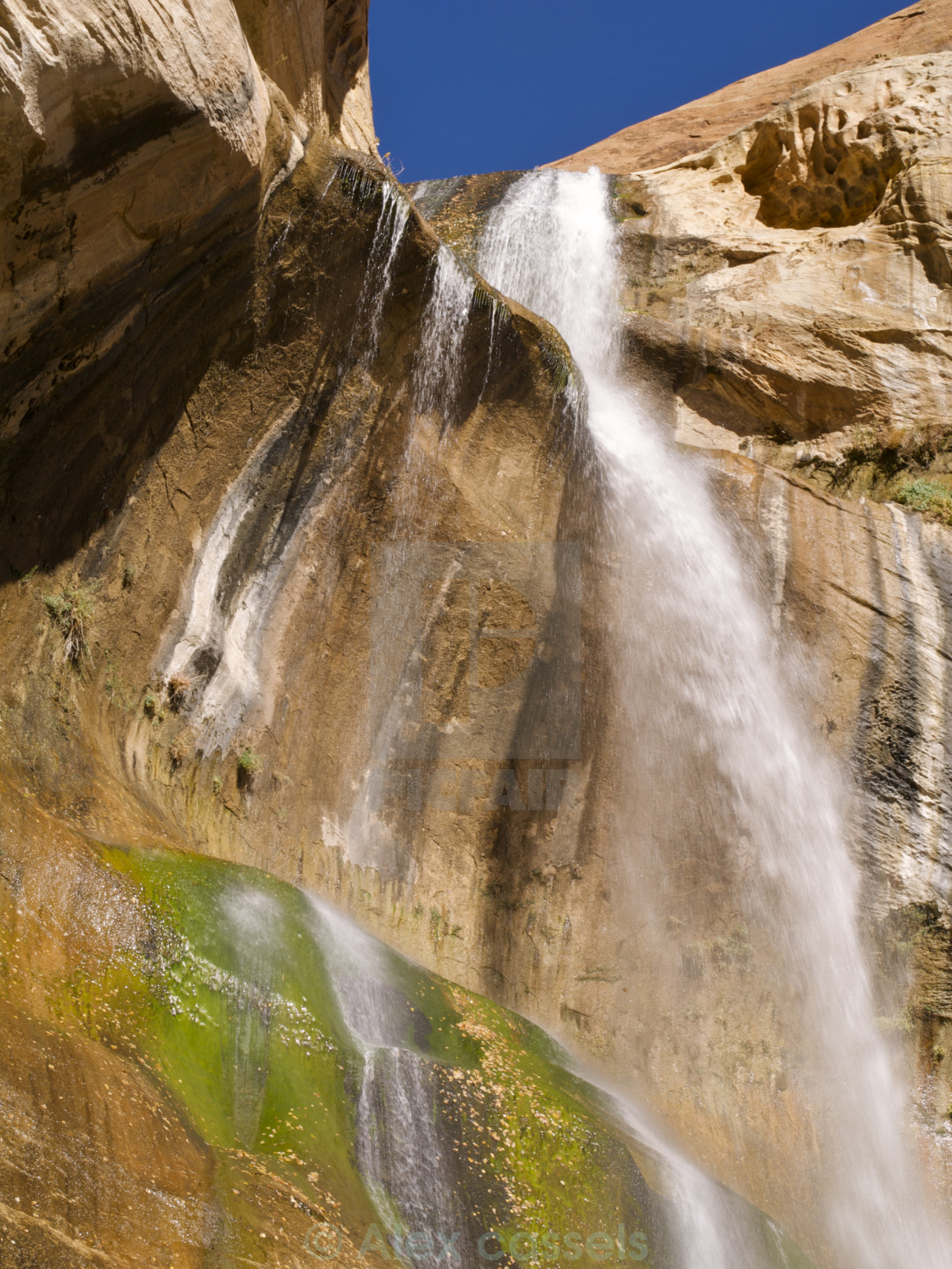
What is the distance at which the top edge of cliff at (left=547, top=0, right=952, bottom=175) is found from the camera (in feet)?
57.1

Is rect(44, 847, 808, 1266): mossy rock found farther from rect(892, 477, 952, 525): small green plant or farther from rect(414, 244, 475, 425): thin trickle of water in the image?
rect(892, 477, 952, 525): small green plant

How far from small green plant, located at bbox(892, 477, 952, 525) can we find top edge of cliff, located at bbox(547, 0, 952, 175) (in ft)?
31.5

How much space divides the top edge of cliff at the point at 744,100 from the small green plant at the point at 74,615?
1377 centimetres

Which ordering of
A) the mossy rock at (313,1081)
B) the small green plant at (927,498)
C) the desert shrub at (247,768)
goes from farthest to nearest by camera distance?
the small green plant at (927,498) < the desert shrub at (247,768) < the mossy rock at (313,1081)

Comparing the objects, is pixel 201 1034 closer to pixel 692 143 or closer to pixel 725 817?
pixel 725 817

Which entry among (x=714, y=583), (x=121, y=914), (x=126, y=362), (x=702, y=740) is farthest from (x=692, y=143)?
(x=121, y=914)

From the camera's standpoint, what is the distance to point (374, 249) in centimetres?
799

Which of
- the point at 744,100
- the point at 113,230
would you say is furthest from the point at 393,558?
the point at 744,100

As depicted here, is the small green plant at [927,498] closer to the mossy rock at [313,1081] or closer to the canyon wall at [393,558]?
the canyon wall at [393,558]

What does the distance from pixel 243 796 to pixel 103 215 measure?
4270mm

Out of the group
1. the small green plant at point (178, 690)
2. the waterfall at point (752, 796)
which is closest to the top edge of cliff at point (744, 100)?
the waterfall at point (752, 796)

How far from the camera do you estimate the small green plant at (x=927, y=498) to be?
9.48 meters

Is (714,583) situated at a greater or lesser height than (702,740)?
greater

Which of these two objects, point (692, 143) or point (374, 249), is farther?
point (692, 143)
